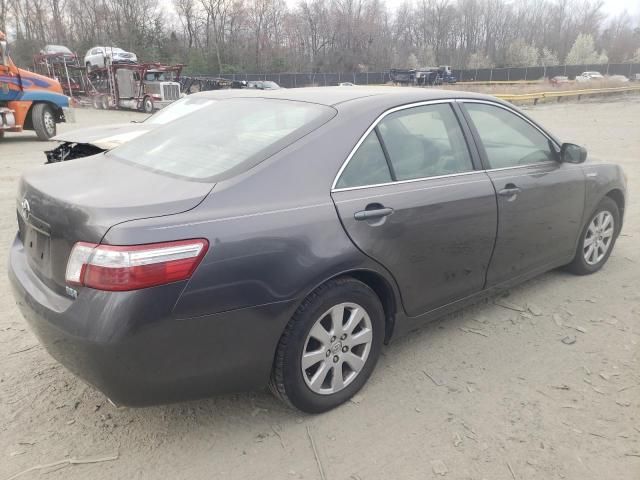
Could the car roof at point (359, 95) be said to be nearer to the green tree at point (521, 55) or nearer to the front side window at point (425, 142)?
the front side window at point (425, 142)

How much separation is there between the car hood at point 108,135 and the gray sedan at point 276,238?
3140 millimetres

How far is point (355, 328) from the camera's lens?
2828mm

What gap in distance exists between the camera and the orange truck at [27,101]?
13102 millimetres

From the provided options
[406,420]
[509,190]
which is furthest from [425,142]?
[406,420]

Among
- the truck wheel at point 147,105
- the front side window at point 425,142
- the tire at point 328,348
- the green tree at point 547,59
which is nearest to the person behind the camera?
the tire at point 328,348

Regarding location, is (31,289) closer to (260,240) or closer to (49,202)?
(49,202)

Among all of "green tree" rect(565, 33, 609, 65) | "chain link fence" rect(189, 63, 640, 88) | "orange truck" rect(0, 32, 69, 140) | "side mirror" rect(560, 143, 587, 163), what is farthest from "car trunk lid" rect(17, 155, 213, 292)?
"green tree" rect(565, 33, 609, 65)

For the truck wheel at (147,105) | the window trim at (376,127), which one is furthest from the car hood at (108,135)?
the truck wheel at (147,105)

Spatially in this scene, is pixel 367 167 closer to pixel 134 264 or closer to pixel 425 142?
pixel 425 142

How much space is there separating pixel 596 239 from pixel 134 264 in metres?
4.03

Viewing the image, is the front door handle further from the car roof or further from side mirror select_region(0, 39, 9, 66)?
side mirror select_region(0, 39, 9, 66)

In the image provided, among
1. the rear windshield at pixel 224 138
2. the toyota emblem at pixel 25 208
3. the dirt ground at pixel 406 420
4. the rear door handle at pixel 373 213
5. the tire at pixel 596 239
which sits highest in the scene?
the rear windshield at pixel 224 138

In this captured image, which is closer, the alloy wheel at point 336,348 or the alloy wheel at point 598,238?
the alloy wheel at point 336,348

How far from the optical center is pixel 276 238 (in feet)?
7.78
